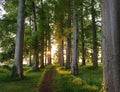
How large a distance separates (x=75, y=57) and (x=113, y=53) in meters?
17.0

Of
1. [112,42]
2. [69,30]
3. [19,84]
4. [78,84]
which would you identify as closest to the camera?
[112,42]

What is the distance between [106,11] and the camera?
5.56m

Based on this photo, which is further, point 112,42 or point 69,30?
point 69,30

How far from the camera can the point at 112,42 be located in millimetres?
5496

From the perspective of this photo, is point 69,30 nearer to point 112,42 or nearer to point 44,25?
point 44,25

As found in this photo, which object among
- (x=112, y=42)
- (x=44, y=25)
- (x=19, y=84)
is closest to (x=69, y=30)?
(x=44, y=25)

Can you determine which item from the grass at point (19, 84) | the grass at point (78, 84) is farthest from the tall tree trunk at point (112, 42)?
the grass at point (19, 84)

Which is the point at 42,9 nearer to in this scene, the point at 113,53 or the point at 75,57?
the point at 75,57

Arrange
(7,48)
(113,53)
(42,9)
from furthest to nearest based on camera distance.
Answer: (7,48)
(42,9)
(113,53)

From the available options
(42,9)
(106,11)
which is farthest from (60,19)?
(106,11)

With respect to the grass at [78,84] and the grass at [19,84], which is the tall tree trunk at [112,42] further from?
the grass at [19,84]

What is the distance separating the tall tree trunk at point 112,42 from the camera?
5480 mm

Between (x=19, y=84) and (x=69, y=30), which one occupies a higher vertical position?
(x=69, y=30)

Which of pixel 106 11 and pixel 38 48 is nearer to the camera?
pixel 106 11
